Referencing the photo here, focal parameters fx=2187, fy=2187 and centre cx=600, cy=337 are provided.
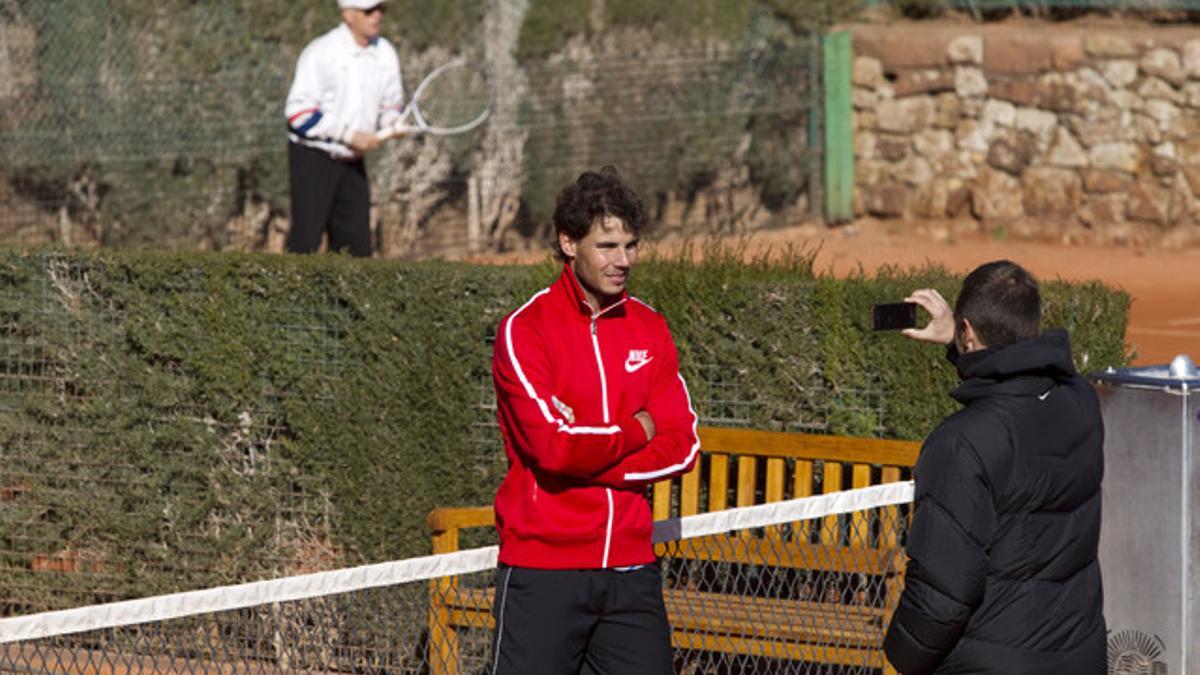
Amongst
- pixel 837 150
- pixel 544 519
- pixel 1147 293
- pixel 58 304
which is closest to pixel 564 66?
pixel 837 150

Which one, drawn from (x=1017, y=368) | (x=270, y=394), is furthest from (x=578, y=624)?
(x=270, y=394)

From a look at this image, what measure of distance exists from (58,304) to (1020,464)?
5.10 m

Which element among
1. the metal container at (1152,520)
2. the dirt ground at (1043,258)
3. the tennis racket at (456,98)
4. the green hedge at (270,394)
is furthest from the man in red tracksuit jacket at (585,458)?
the tennis racket at (456,98)

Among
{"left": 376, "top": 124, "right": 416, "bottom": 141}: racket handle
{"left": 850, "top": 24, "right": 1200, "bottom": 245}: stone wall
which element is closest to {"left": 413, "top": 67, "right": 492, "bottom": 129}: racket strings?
{"left": 850, "top": 24, "right": 1200, "bottom": 245}: stone wall

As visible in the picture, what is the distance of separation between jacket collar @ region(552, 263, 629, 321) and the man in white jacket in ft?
20.6

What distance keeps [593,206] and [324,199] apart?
6.48m

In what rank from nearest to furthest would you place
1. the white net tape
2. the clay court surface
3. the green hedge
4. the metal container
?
the white net tape, the metal container, the green hedge, the clay court surface

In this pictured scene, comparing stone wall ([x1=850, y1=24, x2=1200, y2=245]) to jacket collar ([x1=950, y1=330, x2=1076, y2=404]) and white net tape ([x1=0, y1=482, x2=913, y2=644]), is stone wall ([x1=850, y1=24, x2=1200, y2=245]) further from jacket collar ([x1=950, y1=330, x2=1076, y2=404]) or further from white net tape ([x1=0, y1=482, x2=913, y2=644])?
jacket collar ([x1=950, y1=330, x2=1076, y2=404])

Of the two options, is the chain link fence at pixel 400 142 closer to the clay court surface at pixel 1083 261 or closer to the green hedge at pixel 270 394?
the clay court surface at pixel 1083 261

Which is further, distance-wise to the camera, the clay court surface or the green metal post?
the green metal post

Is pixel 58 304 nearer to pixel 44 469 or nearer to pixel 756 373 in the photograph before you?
pixel 44 469

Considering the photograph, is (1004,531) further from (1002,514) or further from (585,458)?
(585,458)

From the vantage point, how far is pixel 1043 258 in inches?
642

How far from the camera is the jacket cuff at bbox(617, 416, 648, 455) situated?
5438mm
